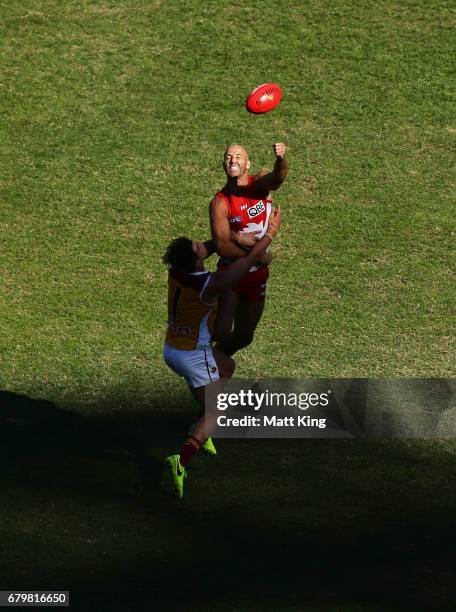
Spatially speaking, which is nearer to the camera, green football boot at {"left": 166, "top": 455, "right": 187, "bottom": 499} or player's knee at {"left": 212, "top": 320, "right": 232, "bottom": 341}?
green football boot at {"left": 166, "top": 455, "right": 187, "bottom": 499}

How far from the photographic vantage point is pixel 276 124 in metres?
19.0

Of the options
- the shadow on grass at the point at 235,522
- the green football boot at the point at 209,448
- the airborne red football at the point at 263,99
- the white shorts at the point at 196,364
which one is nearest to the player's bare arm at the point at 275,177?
the airborne red football at the point at 263,99

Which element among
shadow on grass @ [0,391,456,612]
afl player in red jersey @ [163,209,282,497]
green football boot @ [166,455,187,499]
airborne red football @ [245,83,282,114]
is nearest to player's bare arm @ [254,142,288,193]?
airborne red football @ [245,83,282,114]

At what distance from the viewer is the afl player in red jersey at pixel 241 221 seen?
12.5 meters

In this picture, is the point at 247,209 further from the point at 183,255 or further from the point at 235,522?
the point at 235,522

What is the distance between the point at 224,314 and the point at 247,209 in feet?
3.83

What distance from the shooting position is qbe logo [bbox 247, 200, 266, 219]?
1281cm

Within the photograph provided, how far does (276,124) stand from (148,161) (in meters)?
2.15

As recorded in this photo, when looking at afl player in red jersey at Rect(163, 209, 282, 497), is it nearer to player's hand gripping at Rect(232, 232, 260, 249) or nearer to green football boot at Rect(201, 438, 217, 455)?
green football boot at Rect(201, 438, 217, 455)

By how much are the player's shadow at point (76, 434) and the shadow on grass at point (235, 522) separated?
0.07ft

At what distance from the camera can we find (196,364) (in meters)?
11.3

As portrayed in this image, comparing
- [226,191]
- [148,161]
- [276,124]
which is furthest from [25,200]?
[226,191]

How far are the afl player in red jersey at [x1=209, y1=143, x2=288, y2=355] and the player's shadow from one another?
1216 mm

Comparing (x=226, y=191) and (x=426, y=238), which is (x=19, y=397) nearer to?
(x=226, y=191)
